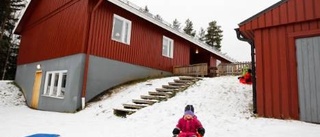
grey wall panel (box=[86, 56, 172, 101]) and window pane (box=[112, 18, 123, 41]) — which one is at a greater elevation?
window pane (box=[112, 18, 123, 41])

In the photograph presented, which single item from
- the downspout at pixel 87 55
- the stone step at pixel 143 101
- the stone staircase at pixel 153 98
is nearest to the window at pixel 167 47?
the stone staircase at pixel 153 98

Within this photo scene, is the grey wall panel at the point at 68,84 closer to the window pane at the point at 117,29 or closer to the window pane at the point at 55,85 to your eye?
the window pane at the point at 55,85

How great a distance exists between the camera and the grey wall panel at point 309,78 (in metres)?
5.83

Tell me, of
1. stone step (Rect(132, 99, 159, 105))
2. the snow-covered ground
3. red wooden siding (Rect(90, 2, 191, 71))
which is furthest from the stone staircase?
red wooden siding (Rect(90, 2, 191, 71))

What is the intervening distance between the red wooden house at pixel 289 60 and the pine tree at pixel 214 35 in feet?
118

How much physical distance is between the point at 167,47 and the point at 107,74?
5.80 metres

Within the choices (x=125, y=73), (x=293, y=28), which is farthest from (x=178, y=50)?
(x=293, y=28)

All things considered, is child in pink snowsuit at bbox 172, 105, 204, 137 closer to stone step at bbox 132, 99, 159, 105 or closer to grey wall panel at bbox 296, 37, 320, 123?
grey wall panel at bbox 296, 37, 320, 123

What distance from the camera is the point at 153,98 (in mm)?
9453

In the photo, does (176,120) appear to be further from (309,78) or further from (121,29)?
(121,29)

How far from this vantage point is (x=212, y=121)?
254 inches

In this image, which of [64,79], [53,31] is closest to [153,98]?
[64,79]

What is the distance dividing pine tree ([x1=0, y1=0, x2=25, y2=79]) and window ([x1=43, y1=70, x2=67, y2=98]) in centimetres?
1515

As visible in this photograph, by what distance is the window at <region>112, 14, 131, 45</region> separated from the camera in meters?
12.4
